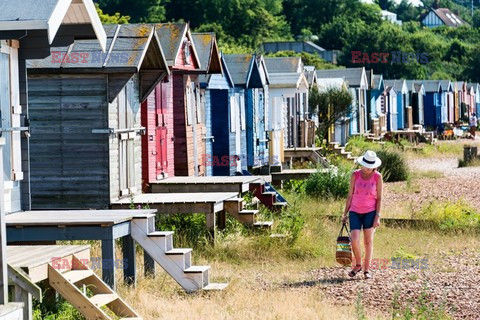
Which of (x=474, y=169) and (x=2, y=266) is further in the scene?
(x=474, y=169)

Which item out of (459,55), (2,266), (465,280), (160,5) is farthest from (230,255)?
(459,55)

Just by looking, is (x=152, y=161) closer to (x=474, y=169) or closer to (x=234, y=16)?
(x=474, y=169)

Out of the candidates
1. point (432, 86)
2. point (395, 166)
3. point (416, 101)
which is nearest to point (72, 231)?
point (395, 166)

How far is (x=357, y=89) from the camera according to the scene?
2039 inches

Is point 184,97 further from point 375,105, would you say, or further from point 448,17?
point 448,17

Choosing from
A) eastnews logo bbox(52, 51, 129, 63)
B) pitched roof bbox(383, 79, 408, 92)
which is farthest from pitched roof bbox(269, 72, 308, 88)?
pitched roof bbox(383, 79, 408, 92)

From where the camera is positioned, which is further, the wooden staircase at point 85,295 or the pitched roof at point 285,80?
the pitched roof at point 285,80

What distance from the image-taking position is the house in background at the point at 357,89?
5100cm

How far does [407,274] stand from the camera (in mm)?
15297

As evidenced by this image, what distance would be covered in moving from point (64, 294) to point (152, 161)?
9.58 meters

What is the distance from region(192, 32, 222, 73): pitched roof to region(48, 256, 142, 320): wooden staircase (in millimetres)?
11746

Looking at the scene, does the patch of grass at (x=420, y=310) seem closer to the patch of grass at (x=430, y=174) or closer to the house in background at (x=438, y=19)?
the patch of grass at (x=430, y=174)

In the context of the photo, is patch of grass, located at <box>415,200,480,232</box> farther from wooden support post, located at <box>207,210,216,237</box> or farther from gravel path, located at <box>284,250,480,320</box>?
wooden support post, located at <box>207,210,216,237</box>

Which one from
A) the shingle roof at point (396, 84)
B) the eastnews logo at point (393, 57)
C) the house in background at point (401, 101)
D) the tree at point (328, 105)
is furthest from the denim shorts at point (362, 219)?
the shingle roof at point (396, 84)
